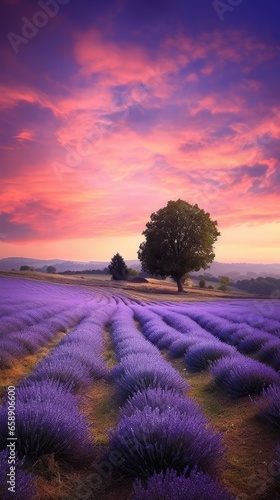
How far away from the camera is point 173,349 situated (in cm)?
704

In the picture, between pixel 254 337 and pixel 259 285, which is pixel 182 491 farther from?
pixel 259 285

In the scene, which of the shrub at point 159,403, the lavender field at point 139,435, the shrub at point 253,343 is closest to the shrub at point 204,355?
the lavender field at point 139,435

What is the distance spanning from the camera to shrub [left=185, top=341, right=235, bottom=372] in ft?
19.1

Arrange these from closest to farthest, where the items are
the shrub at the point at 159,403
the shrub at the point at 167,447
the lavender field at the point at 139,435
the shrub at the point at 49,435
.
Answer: the lavender field at the point at 139,435 < the shrub at the point at 167,447 < the shrub at the point at 49,435 < the shrub at the point at 159,403

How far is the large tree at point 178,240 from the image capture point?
114 ft

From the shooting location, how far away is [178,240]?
116ft

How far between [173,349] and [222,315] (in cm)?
582

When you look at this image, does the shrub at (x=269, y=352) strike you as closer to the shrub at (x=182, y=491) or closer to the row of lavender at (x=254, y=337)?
the row of lavender at (x=254, y=337)

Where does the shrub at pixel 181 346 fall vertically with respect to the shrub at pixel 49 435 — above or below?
below

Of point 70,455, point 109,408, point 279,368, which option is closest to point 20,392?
point 70,455

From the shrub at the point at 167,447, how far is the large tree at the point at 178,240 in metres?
32.1

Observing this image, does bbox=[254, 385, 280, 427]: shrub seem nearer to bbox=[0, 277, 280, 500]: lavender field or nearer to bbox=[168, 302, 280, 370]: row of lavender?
bbox=[0, 277, 280, 500]: lavender field

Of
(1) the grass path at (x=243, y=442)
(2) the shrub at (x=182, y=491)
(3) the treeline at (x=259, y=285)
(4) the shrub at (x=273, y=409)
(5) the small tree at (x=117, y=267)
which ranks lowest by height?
(3) the treeline at (x=259, y=285)

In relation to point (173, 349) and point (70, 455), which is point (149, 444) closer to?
point (70, 455)
